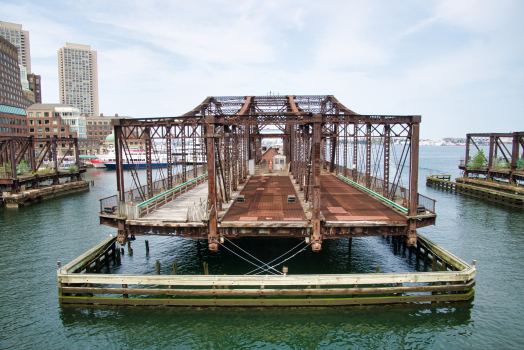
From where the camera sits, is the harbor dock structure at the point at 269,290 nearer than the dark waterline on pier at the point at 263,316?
No

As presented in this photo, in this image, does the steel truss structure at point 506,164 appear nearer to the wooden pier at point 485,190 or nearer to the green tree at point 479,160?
the green tree at point 479,160

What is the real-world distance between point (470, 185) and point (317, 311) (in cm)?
5329

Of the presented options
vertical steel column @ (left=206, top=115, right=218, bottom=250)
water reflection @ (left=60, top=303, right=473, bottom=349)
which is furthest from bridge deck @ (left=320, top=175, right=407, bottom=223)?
vertical steel column @ (left=206, top=115, right=218, bottom=250)

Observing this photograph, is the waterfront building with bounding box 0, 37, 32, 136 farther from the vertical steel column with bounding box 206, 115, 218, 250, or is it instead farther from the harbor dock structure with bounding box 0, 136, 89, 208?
the vertical steel column with bounding box 206, 115, 218, 250

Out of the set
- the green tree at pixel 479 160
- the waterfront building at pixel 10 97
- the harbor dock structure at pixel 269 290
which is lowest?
the harbor dock structure at pixel 269 290

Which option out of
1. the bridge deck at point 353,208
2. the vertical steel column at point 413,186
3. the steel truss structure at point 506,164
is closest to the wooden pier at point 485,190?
the steel truss structure at point 506,164

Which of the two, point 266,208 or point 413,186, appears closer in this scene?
point 413,186

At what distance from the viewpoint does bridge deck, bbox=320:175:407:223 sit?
20.6 m

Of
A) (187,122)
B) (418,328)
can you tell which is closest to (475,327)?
(418,328)

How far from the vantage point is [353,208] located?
23.9m

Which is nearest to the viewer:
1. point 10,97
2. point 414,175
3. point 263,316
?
point 263,316

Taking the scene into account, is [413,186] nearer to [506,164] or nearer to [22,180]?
[506,164]

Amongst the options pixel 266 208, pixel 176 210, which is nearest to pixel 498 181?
pixel 266 208

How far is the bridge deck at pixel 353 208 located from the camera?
20633 mm
